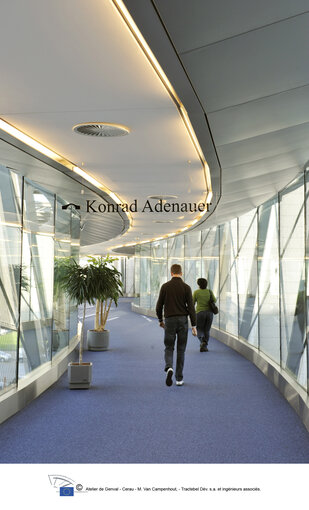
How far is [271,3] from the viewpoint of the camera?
2.44 metres

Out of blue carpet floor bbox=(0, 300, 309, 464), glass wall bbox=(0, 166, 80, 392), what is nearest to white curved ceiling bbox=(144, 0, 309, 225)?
glass wall bbox=(0, 166, 80, 392)

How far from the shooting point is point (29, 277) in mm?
7422

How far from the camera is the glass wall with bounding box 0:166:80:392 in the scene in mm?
6316

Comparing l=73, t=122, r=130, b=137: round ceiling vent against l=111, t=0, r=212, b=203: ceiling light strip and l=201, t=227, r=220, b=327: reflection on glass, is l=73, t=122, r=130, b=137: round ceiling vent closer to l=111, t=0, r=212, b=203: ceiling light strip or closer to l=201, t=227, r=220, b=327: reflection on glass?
l=111, t=0, r=212, b=203: ceiling light strip

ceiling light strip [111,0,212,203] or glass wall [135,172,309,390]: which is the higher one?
ceiling light strip [111,0,212,203]

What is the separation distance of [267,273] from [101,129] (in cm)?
571

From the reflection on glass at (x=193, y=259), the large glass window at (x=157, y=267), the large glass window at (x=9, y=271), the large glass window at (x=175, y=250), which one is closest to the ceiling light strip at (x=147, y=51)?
the large glass window at (x=9, y=271)

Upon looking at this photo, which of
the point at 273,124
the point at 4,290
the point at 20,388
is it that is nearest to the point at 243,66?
the point at 273,124

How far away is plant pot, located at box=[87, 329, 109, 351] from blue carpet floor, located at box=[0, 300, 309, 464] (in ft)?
8.84

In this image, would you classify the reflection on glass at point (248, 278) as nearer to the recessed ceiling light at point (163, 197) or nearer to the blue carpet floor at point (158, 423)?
the blue carpet floor at point (158, 423)

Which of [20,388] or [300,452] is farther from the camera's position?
[20,388]

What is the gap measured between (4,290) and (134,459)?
2.62 metres

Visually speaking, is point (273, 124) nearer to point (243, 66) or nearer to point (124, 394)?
point (243, 66)

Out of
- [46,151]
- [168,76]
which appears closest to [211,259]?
[46,151]
